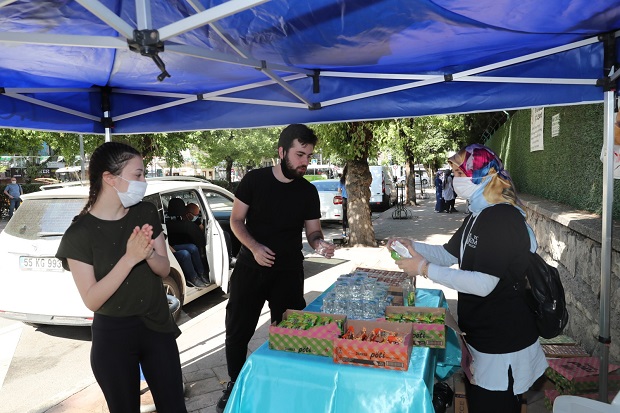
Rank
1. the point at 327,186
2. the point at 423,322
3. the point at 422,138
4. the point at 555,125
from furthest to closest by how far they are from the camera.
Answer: the point at 422,138
the point at 327,186
the point at 555,125
the point at 423,322

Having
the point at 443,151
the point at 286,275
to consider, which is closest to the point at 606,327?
the point at 286,275

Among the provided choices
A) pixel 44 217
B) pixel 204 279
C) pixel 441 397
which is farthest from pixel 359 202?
pixel 441 397

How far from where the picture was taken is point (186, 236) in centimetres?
666

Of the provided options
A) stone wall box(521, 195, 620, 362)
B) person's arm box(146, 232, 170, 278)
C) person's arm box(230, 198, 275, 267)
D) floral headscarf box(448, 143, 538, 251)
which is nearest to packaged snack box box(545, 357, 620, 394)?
stone wall box(521, 195, 620, 362)

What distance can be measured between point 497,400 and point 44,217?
485cm

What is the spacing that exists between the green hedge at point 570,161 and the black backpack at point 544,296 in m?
2.26

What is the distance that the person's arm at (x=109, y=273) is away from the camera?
2.09m

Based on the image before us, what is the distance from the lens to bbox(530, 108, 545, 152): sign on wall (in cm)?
675

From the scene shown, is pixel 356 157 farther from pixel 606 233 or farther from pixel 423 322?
pixel 423 322

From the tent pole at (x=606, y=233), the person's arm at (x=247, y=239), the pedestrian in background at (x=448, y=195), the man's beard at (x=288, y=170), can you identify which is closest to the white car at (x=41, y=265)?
the person's arm at (x=247, y=239)

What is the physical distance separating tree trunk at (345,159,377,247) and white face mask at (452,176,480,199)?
8094 mm

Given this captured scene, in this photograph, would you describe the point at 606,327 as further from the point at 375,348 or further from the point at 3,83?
the point at 3,83

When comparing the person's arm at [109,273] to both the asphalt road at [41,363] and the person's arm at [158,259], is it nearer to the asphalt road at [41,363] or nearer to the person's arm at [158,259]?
the person's arm at [158,259]

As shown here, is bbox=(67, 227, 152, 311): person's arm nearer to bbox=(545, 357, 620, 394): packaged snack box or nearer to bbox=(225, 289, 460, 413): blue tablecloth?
bbox=(225, 289, 460, 413): blue tablecloth
